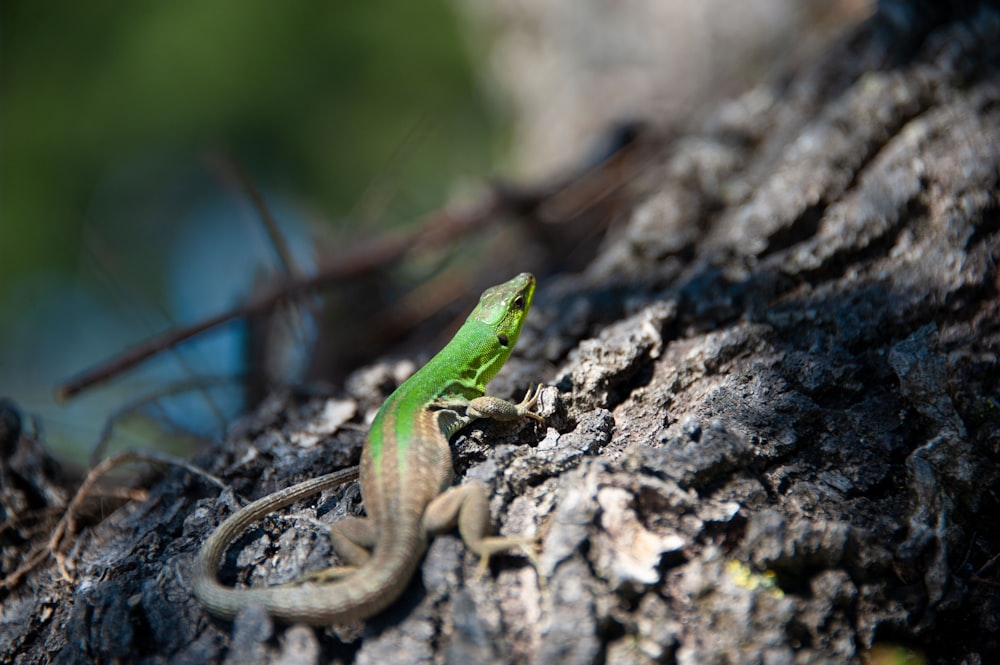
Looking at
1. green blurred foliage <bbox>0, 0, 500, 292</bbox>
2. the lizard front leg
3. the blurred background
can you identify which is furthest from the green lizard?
green blurred foliage <bbox>0, 0, 500, 292</bbox>

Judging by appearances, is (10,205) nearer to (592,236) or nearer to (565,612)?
(592,236)

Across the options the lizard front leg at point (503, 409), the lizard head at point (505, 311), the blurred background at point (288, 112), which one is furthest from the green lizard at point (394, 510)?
the blurred background at point (288, 112)

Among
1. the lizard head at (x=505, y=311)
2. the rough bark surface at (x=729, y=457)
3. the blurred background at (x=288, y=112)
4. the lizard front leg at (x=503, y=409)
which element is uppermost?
the blurred background at (x=288, y=112)

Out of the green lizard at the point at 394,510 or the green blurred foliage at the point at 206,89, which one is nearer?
the green lizard at the point at 394,510

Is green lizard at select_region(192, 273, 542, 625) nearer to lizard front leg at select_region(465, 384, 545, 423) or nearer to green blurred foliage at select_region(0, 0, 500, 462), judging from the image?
lizard front leg at select_region(465, 384, 545, 423)

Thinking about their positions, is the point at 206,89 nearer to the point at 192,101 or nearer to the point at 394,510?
the point at 192,101

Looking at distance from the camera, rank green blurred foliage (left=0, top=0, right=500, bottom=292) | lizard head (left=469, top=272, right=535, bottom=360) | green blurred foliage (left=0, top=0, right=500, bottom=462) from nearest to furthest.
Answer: lizard head (left=469, top=272, right=535, bottom=360)
green blurred foliage (left=0, top=0, right=500, bottom=462)
green blurred foliage (left=0, top=0, right=500, bottom=292)

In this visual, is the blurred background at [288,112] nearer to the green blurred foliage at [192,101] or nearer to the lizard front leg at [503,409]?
the green blurred foliage at [192,101]
